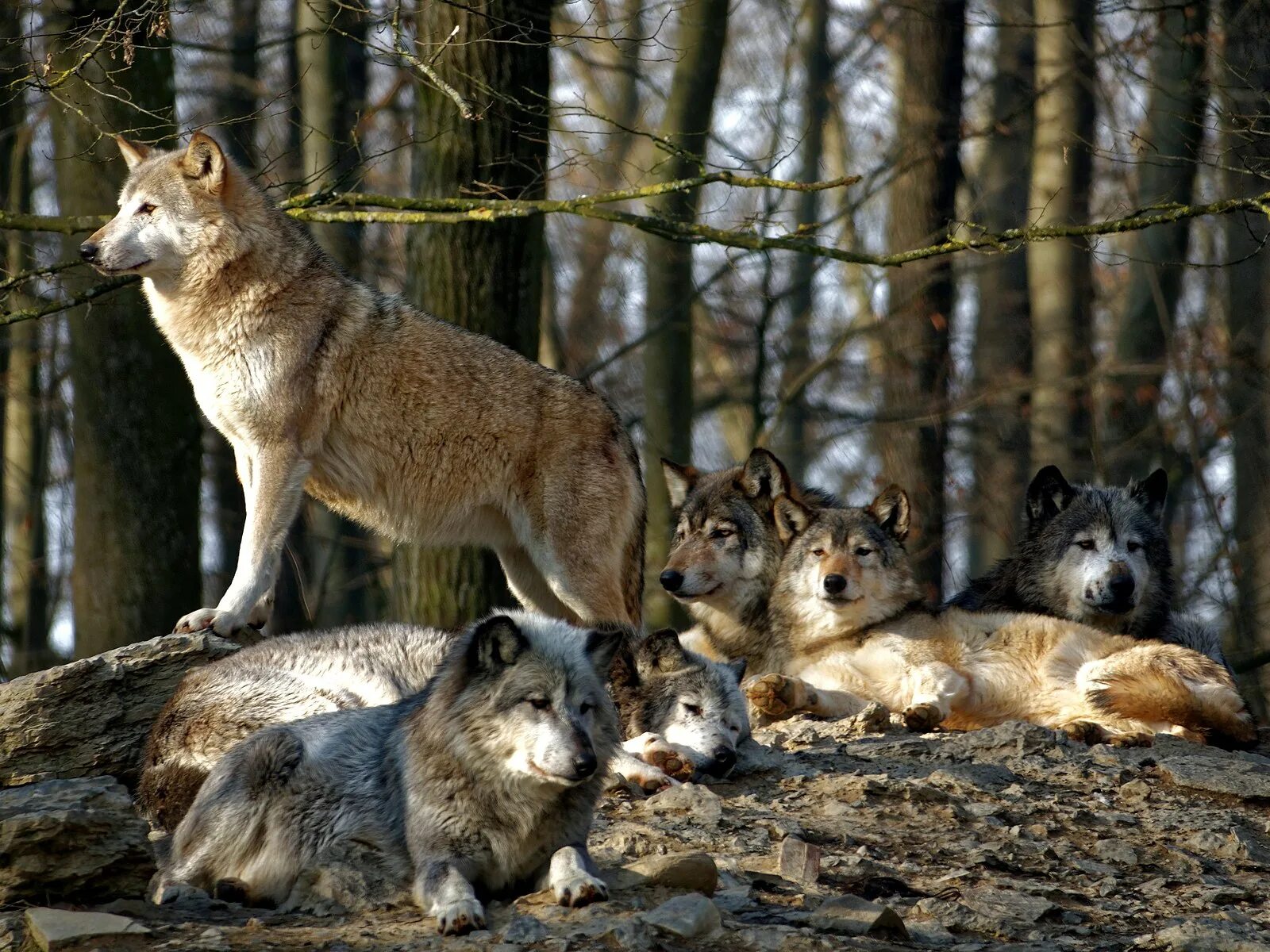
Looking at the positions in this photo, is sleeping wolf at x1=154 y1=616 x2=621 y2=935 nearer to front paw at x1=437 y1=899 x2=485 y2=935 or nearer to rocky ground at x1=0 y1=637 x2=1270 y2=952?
front paw at x1=437 y1=899 x2=485 y2=935

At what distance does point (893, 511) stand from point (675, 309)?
6.04 metres

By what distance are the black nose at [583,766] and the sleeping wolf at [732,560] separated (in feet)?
14.7

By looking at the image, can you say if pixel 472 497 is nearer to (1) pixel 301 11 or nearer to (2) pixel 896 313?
(2) pixel 896 313

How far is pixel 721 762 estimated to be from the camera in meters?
6.98

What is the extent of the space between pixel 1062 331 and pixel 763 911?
47.1 ft

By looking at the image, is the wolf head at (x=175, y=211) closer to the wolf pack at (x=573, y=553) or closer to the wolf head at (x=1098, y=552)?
the wolf pack at (x=573, y=553)

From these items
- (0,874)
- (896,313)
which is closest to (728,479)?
(0,874)

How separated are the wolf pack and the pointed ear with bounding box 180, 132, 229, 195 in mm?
14

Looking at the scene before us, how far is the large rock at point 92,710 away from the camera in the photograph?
23.1ft

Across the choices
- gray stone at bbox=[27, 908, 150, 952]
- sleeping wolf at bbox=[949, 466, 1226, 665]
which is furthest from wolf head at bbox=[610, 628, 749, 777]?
gray stone at bbox=[27, 908, 150, 952]

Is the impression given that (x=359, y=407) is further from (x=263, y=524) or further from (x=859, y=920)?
(x=859, y=920)

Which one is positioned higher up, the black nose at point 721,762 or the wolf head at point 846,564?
the wolf head at point 846,564

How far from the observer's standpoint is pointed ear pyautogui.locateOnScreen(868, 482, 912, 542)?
9.19 m

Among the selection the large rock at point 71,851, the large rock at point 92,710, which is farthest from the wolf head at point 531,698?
the large rock at point 92,710
